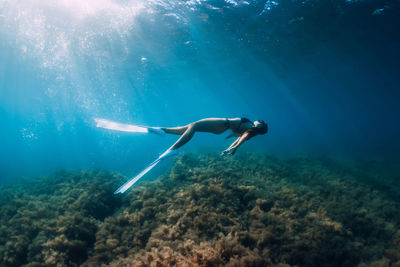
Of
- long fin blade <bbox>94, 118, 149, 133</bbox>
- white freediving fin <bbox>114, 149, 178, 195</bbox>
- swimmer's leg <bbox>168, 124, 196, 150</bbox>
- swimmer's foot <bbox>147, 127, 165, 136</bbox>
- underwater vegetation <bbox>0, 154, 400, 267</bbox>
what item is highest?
long fin blade <bbox>94, 118, 149, 133</bbox>

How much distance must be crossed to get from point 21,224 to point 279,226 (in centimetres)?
848

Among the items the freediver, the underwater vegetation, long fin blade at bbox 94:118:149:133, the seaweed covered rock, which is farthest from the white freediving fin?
the seaweed covered rock

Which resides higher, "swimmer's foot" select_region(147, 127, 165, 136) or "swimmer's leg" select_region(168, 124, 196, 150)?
"swimmer's foot" select_region(147, 127, 165, 136)

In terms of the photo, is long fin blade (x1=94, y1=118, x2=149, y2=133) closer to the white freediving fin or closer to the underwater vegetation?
the white freediving fin

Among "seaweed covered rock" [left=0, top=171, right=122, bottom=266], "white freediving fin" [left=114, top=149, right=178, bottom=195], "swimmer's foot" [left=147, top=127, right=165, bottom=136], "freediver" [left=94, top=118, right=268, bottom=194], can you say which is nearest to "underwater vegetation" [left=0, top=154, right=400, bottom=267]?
"seaweed covered rock" [left=0, top=171, right=122, bottom=266]

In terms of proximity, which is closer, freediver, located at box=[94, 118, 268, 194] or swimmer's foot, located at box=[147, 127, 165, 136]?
freediver, located at box=[94, 118, 268, 194]

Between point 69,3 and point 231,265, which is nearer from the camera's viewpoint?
point 231,265

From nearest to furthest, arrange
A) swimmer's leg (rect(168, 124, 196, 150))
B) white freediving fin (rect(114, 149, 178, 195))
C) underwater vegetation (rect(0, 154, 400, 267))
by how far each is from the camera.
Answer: underwater vegetation (rect(0, 154, 400, 267)) → white freediving fin (rect(114, 149, 178, 195)) → swimmer's leg (rect(168, 124, 196, 150))

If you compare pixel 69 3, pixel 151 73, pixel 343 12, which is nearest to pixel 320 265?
pixel 343 12

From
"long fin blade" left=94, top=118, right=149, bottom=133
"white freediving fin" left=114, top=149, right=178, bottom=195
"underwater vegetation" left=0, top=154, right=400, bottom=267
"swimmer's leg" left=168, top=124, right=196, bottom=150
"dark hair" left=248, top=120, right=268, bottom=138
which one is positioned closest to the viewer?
"underwater vegetation" left=0, top=154, right=400, bottom=267

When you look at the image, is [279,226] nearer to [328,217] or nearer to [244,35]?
[328,217]

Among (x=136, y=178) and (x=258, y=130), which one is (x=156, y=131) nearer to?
(x=136, y=178)

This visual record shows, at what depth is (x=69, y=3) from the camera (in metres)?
14.6

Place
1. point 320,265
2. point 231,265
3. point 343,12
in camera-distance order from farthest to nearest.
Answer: point 343,12
point 320,265
point 231,265
